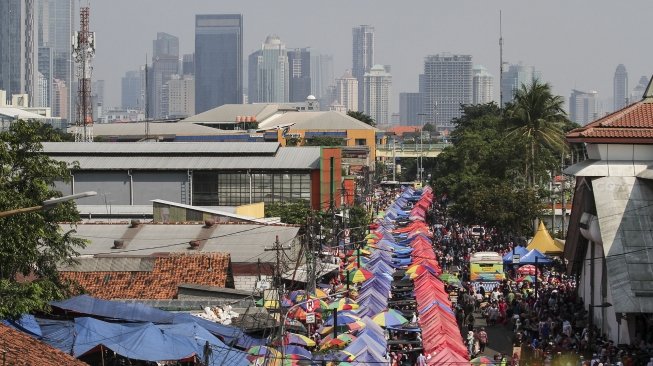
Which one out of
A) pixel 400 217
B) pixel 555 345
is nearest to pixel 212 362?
pixel 555 345

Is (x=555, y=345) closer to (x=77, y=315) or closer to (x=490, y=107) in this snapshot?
(x=77, y=315)

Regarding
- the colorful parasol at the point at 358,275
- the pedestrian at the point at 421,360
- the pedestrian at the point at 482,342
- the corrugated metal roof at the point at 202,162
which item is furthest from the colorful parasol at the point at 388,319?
the corrugated metal roof at the point at 202,162

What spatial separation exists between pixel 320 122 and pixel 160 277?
384ft

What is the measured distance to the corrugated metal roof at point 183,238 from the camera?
4531 centimetres

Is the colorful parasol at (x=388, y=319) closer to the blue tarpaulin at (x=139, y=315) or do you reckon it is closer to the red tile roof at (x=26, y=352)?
the blue tarpaulin at (x=139, y=315)

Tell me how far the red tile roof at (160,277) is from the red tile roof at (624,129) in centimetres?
1092

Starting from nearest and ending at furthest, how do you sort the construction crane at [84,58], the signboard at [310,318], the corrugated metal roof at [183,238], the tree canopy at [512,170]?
the signboard at [310,318]
the corrugated metal roof at [183,238]
the tree canopy at [512,170]
the construction crane at [84,58]

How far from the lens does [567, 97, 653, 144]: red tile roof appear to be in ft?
116

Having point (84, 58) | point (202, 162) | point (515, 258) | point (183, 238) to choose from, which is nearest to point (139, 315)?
point (183, 238)

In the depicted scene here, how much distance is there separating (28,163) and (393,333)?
11.7m

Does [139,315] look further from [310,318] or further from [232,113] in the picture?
[232,113]

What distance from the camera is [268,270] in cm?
4359

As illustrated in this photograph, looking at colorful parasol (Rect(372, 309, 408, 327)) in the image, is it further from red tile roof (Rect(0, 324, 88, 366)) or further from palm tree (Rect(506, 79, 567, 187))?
palm tree (Rect(506, 79, 567, 187))

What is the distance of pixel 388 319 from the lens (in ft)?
115
